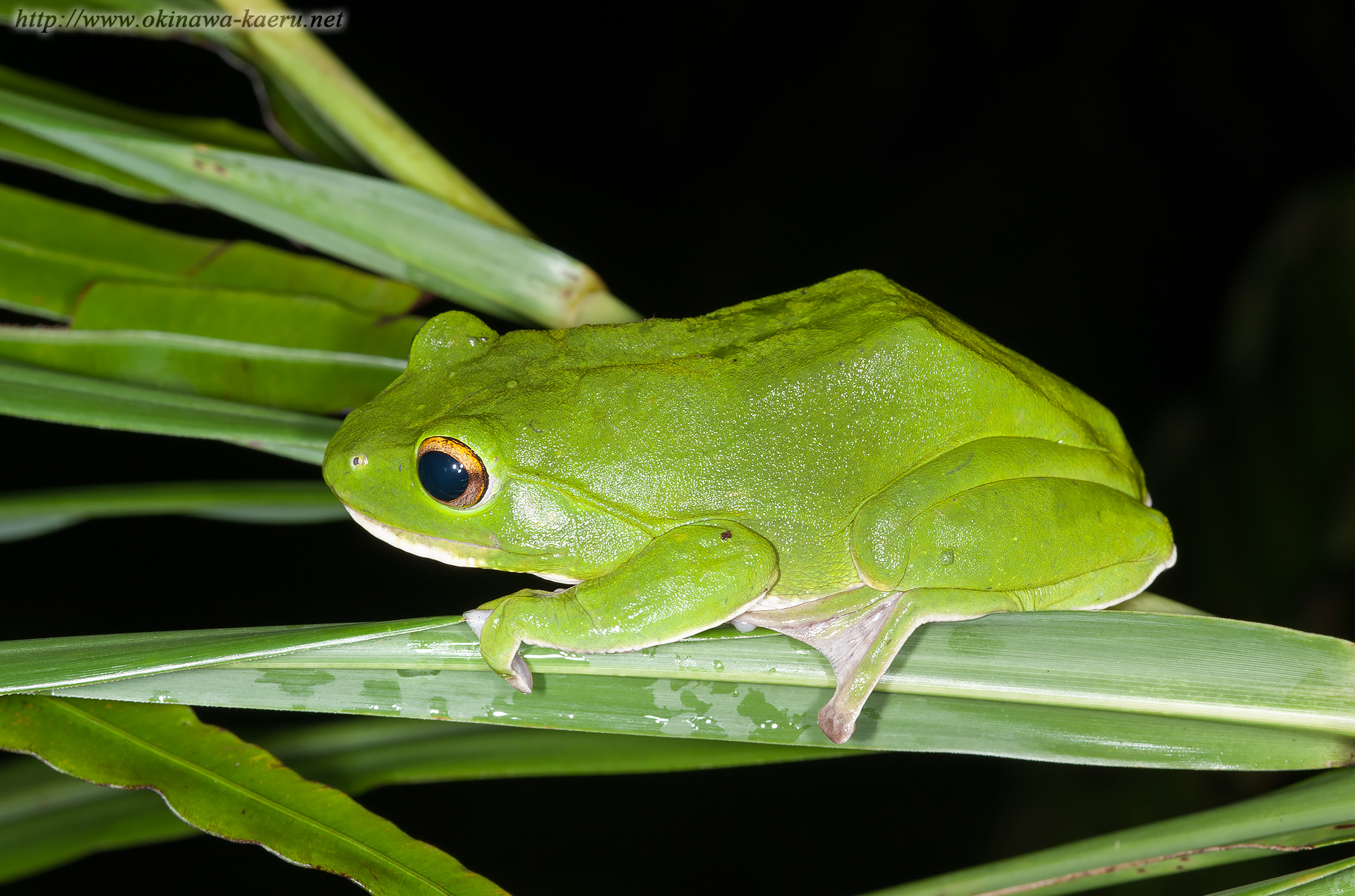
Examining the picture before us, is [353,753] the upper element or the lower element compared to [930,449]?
lower

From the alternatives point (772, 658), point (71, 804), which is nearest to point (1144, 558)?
point (772, 658)

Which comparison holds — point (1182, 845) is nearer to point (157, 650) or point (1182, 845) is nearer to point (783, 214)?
point (157, 650)

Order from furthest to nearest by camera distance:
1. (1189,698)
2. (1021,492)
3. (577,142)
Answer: (577,142)
(1021,492)
(1189,698)

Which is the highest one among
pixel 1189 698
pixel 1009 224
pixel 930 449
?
pixel 1009 224

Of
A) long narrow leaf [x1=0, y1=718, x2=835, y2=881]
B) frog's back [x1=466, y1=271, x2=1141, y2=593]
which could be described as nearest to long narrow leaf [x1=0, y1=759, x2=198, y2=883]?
long narrow leaf [x1=0, y1=718, x2=835, y2=881]

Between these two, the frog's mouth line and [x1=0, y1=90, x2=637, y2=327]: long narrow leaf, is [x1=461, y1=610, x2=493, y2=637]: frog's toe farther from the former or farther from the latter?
[x1=0, y1=90, x2=637, y2=327]: long narrow leaf

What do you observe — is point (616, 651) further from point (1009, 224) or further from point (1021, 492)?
point (1009, 224)

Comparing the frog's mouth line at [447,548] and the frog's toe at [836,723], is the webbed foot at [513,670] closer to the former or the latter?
the frog's mouth line at [447,548]

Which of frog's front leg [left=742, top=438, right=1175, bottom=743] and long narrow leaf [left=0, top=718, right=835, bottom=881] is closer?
frog's front leg [left=742, top=438, right=1175, bottom=743]
